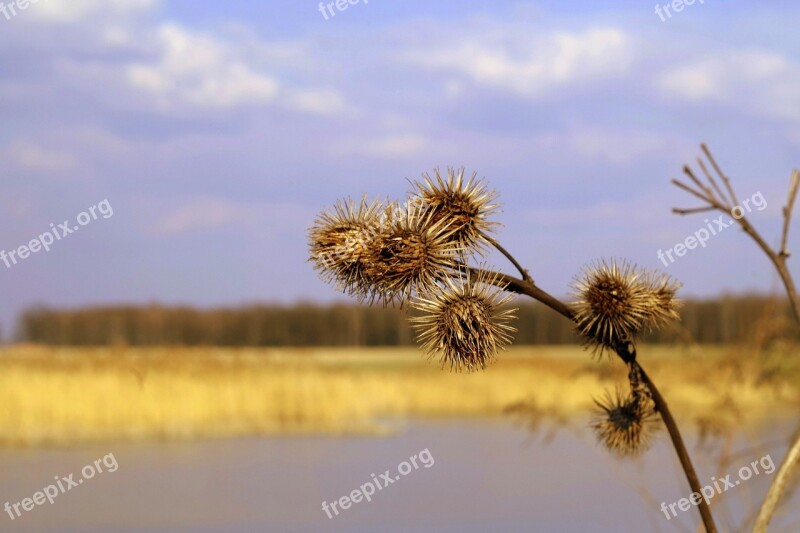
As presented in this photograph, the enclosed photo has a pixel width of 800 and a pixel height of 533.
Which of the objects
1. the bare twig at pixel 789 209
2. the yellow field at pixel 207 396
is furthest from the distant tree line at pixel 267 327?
the bare twig at pixel 789 209

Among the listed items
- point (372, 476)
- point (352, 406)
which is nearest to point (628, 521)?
point (372, 476)

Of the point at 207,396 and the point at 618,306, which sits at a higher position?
the point at 618,306

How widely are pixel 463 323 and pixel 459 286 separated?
3.0 inches

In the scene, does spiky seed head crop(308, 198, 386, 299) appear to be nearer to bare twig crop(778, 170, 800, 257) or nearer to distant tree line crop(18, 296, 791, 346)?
bare twig crop(778, 170, 800, 257)

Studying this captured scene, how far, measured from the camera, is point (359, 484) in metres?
12.8

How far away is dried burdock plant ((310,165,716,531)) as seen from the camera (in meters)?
1.80

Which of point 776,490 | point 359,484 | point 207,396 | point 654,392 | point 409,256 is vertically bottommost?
point 359,484

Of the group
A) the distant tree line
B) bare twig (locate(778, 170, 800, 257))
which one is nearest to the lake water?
bare twig (locate(778, 170, 800, 257))

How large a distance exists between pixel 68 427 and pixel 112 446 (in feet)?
2.72

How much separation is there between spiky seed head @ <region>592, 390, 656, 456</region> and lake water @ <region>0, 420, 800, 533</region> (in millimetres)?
7090

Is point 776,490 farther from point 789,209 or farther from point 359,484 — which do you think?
point 359,484

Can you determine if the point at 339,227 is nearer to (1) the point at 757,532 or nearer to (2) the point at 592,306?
(2) the point at 592,306

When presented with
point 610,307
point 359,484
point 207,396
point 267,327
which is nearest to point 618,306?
point 610,307

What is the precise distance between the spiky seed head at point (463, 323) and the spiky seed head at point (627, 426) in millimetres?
329
